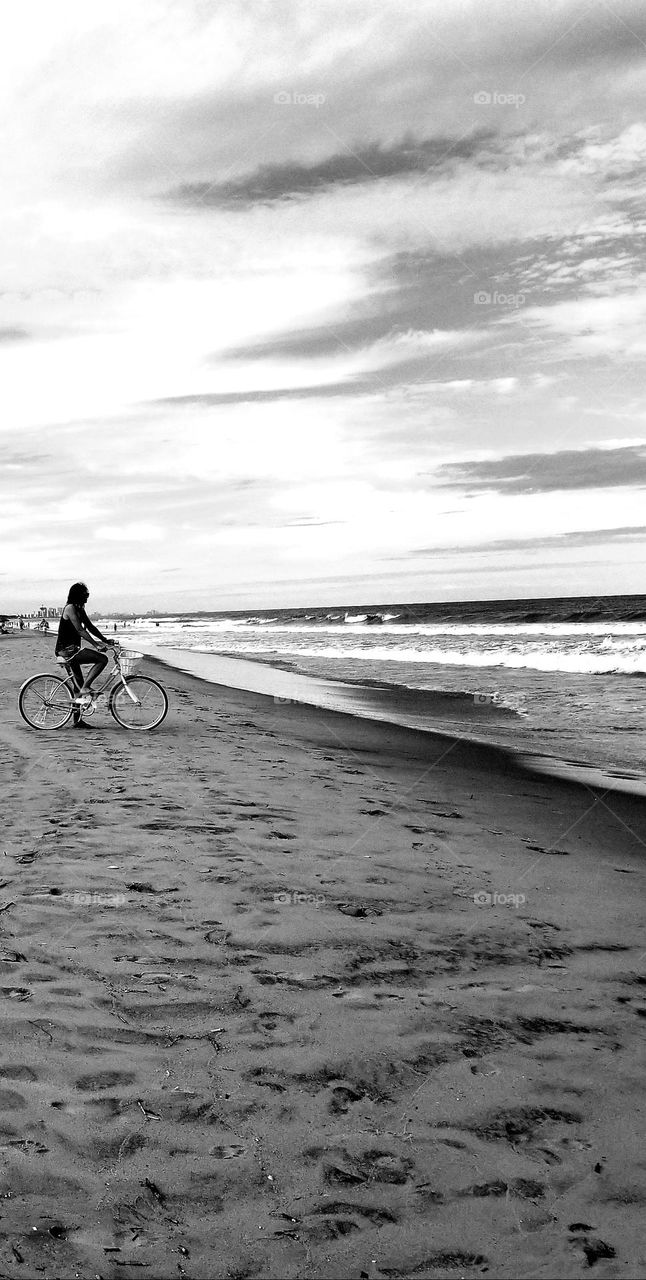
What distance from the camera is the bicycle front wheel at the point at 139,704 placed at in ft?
41.7

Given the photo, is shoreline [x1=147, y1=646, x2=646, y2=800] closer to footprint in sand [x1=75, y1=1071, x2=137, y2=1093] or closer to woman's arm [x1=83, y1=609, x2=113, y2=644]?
woman's arm [x1=83, y1=609, x2=113, y2=644]

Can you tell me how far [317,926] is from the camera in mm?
4891

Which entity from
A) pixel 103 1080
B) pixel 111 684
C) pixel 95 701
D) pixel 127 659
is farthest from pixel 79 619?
pixel 103 1080

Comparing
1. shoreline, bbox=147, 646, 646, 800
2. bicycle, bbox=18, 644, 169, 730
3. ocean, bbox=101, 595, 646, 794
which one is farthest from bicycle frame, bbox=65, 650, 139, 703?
ocean, bbox=101, 595, 646, 794

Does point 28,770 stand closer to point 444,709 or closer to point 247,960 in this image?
point 247,960

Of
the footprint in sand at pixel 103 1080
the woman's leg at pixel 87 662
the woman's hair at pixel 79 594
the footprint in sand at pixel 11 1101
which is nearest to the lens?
the footprint in sand at pixel 11 1101

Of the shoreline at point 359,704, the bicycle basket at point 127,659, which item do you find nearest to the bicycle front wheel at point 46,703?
the bicycle basket at point 127,659

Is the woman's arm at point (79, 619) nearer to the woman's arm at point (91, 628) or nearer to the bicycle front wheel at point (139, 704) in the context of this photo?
the woman's arm at point (91, 628)

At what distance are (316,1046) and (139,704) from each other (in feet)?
31.3

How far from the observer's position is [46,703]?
12781mm

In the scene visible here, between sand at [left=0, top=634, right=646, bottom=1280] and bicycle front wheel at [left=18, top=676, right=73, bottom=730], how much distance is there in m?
5.78

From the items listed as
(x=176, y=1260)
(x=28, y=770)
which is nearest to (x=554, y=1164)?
(x=176, y=1260)

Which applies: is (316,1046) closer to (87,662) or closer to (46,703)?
(87,662)

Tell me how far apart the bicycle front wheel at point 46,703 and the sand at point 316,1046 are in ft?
18.9
